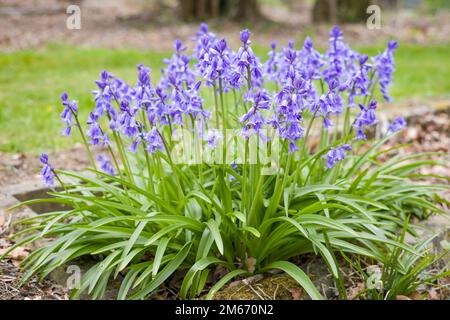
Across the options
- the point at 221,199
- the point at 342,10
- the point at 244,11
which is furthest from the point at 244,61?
the point at 342,10

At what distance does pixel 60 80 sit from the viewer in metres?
7.26

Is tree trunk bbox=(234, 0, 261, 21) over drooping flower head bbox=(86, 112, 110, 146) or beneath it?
over

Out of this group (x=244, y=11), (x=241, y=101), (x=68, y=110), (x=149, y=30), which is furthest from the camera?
(x=244, y=11)

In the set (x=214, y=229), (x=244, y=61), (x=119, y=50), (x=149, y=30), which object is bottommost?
(x=214, y=229)

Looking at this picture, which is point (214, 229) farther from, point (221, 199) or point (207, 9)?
point (207, 9)

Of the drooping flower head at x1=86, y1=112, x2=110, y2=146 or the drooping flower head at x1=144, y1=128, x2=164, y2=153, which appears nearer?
the drooping flower head at x1=144, y1=128, x2=164, y2=153

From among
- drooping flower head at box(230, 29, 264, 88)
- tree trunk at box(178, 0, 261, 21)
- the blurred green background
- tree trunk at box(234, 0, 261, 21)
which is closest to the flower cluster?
drooping flower head at box(230, 29, 264, 88)

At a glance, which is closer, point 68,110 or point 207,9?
point 68,110

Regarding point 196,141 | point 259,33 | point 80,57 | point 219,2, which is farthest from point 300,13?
point 196,141

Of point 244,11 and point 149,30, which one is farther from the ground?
point 244,11

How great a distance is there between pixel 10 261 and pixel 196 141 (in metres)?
1.30

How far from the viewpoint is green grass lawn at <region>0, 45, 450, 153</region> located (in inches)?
201

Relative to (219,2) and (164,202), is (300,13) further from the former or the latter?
(164,202)

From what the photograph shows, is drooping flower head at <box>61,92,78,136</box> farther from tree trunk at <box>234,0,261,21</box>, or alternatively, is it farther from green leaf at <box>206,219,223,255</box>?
tree trunk at <box>234,0,261,21</box>
